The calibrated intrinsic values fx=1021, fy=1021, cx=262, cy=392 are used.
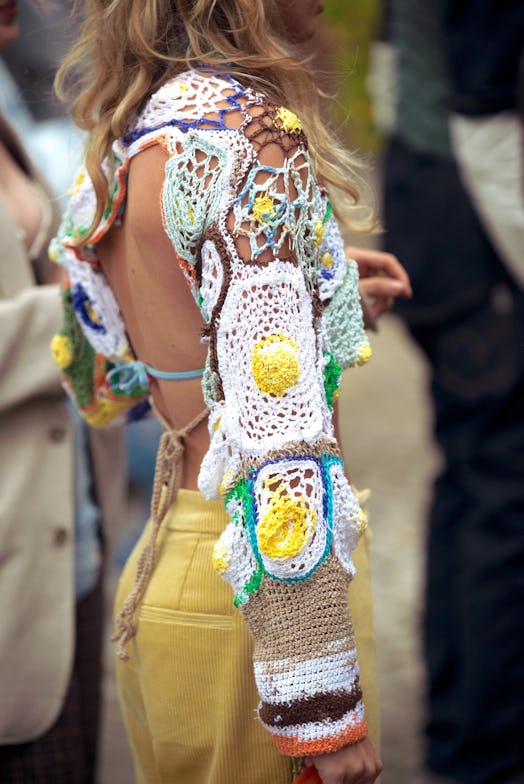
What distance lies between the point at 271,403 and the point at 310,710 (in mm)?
402

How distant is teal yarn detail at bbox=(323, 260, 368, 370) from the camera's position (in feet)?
4.95

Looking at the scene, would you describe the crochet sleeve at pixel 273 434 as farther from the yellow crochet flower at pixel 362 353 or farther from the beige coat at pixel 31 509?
the beige coat at pixel 31 509

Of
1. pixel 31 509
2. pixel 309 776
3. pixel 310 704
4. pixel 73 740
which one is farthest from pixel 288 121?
pixel 73 740

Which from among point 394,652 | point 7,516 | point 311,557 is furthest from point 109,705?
point 311,557

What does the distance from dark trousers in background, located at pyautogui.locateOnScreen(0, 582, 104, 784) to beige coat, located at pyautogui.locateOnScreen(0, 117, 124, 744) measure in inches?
2.0

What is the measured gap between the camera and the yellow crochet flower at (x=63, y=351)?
6.20ft

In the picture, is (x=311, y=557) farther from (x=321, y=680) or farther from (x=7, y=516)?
(x=7, y=516)

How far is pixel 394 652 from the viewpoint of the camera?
355cm

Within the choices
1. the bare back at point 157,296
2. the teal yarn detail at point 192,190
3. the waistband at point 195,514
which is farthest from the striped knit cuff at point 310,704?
the teal yarn detail at point 192,190

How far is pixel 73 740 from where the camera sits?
2146mm

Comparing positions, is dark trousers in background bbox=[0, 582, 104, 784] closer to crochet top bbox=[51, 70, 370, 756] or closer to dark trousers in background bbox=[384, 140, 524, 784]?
crochet top bbox=[51, 70, 370, 756]

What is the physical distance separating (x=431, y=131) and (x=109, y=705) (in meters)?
2.13

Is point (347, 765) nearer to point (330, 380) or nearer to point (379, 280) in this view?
point (330, 380)

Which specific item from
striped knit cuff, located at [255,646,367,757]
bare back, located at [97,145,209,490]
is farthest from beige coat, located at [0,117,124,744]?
striped knit cuff, located at [255,646,367,757]
